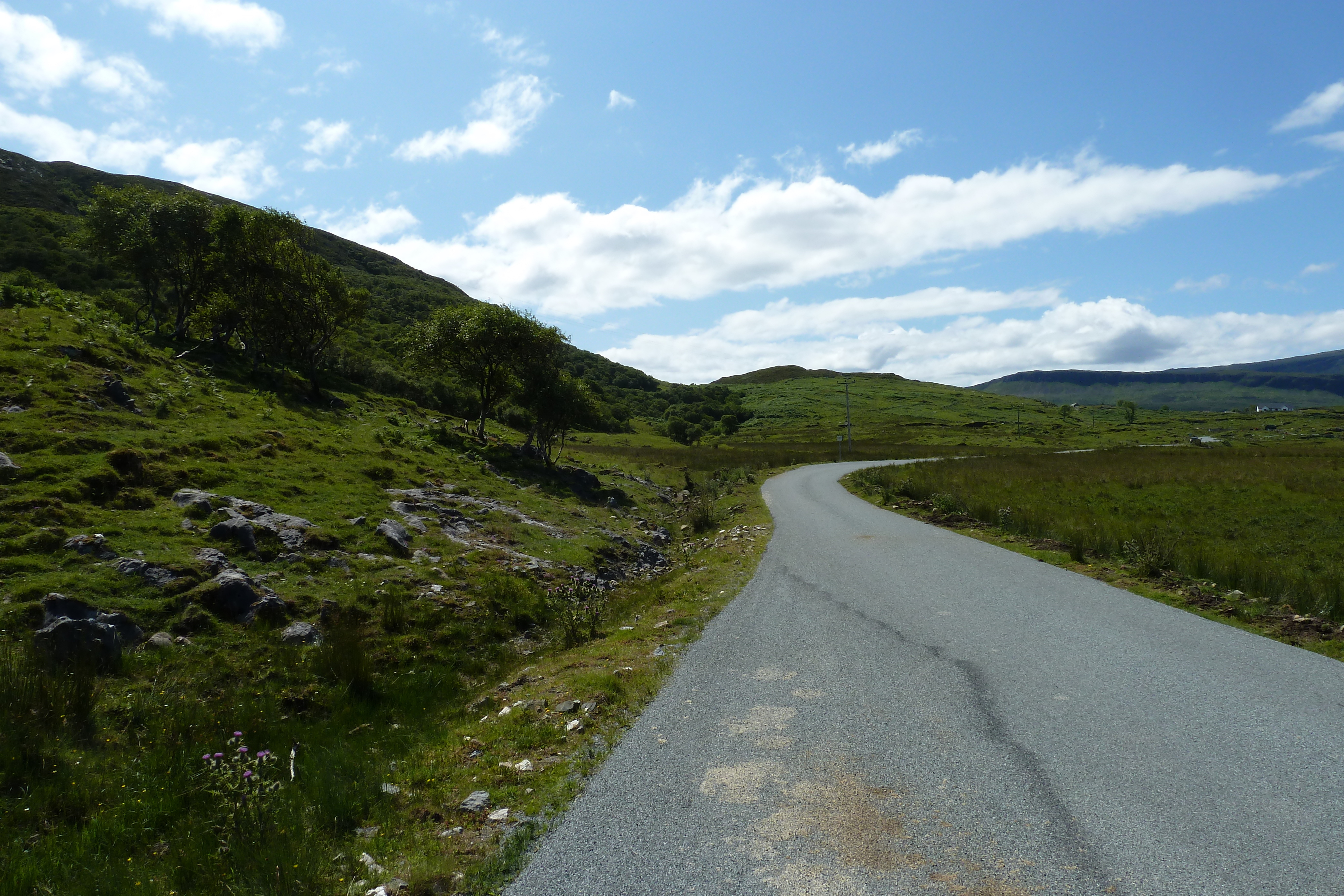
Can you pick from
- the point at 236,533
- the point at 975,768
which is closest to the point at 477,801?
the point at 975,768

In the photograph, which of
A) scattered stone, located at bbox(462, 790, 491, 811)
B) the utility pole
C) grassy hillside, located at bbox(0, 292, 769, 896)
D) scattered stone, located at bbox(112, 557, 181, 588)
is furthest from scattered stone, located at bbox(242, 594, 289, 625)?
the utility pole

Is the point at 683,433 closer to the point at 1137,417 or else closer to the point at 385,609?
the point at 385,609

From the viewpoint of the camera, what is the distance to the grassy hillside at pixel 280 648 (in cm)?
481

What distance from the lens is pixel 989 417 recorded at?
501 feet

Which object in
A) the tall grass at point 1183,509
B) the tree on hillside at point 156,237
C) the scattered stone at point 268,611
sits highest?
the tree on hillside at point 156,237

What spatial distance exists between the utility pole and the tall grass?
3800cm

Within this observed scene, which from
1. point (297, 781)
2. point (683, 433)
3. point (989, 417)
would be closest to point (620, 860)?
point (297, 781)

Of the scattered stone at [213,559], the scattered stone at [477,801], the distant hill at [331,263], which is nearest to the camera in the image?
the scattered stone at [477,801]

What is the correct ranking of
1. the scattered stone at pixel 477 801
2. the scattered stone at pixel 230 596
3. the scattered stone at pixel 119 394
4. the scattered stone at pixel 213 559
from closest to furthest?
the scattered stone at pixel 477 801
the scattered stone at pixel 230 596
the scattered stone at pixel 213 559
the scattered stone at pixel 119 394

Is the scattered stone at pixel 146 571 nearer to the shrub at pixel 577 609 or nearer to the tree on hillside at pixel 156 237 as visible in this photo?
the shrub at pixel 577 609

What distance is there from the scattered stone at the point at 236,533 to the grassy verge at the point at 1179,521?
1708 cm

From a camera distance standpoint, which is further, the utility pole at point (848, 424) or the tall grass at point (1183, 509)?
the utility pole at point (848, 424)

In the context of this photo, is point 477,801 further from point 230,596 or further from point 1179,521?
point 1179,521

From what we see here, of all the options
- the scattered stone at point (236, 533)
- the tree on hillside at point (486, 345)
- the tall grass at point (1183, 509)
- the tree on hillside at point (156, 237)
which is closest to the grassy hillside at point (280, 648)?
the scattered stone at point (236, 533)
